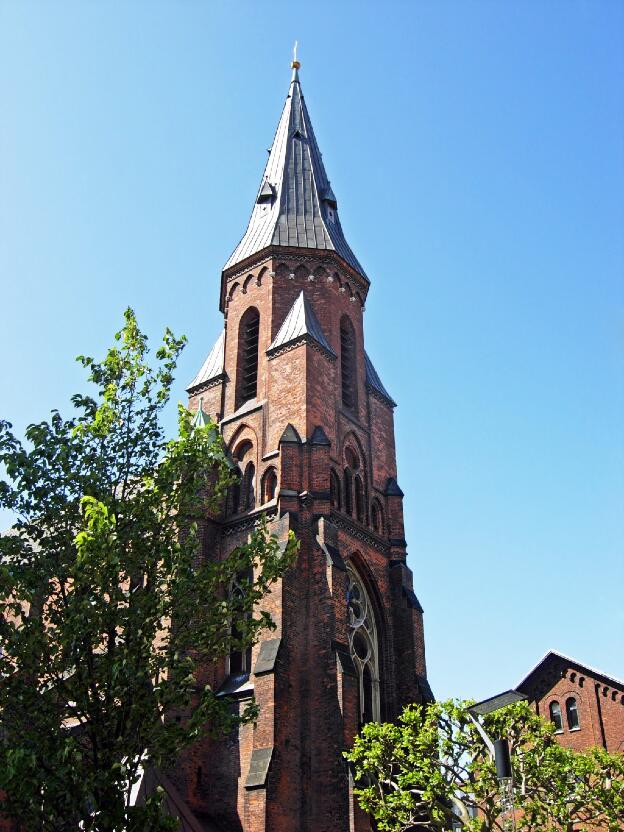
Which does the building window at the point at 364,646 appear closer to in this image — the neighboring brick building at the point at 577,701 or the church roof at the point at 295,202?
the neighboring brick building at the point at 577,701

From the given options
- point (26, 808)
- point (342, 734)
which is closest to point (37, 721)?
point (26, 808)

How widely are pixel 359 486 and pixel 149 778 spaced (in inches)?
492

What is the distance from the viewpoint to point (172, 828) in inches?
475

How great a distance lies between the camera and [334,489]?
27859 millimetres

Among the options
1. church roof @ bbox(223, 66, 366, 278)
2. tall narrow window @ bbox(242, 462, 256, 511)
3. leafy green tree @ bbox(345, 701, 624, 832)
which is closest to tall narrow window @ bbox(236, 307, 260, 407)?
church roof @ bbox(223, 66, 366, 278)

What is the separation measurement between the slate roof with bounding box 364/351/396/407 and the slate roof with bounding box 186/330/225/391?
5706mm

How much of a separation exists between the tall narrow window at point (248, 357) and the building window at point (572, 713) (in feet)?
54.2

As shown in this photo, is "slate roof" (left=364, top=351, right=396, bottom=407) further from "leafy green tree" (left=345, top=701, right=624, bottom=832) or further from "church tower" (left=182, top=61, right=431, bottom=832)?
"leafy green tree" (left=345, top=701, right=624, bottom=832)

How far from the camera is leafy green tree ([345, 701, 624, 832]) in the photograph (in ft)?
64.5

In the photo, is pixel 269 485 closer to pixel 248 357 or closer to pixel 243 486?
pixel 243 486

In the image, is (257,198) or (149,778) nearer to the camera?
(149,778)

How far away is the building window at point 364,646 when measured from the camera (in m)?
26.2

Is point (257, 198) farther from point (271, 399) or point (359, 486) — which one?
point (359, 486)

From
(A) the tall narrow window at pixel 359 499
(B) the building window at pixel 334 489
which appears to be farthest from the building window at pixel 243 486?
(A) the tall narrow window at pixel 359 499
